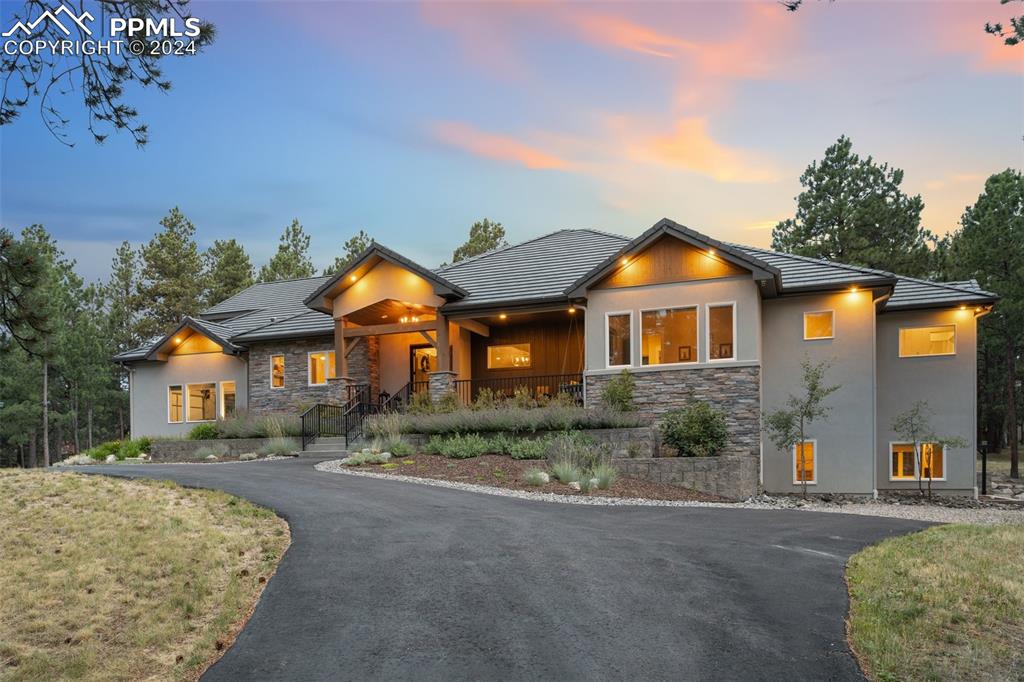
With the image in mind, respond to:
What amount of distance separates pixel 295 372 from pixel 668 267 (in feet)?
45.2

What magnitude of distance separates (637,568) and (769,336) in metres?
13.5

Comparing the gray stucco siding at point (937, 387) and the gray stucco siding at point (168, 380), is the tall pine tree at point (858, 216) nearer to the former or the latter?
the gray stucco siding at point (937, 387)

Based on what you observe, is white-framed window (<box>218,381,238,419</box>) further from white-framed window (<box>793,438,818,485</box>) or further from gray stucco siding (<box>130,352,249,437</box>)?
white-framed window (<box>793,438,818,485</box>)

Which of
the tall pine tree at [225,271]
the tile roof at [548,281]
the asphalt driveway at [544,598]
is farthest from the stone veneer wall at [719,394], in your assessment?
the tall pine tree at [225,271]

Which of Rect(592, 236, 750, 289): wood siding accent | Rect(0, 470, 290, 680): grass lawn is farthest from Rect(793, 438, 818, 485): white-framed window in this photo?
Rect(0, 470, 290, 680): grass lawn

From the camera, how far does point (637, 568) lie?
7.64 meters

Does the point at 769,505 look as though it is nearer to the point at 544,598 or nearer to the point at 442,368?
the point at 544,598

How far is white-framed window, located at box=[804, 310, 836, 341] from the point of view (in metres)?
19.0

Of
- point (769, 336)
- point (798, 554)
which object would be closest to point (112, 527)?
point (798, 554)

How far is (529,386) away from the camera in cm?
2278

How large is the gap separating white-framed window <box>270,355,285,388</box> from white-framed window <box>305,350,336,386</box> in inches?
43.1

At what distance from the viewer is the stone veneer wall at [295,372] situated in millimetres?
Result: 24391

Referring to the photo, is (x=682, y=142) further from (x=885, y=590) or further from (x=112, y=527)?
(x=112, y=527)

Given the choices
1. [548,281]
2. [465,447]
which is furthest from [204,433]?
[548,281]
